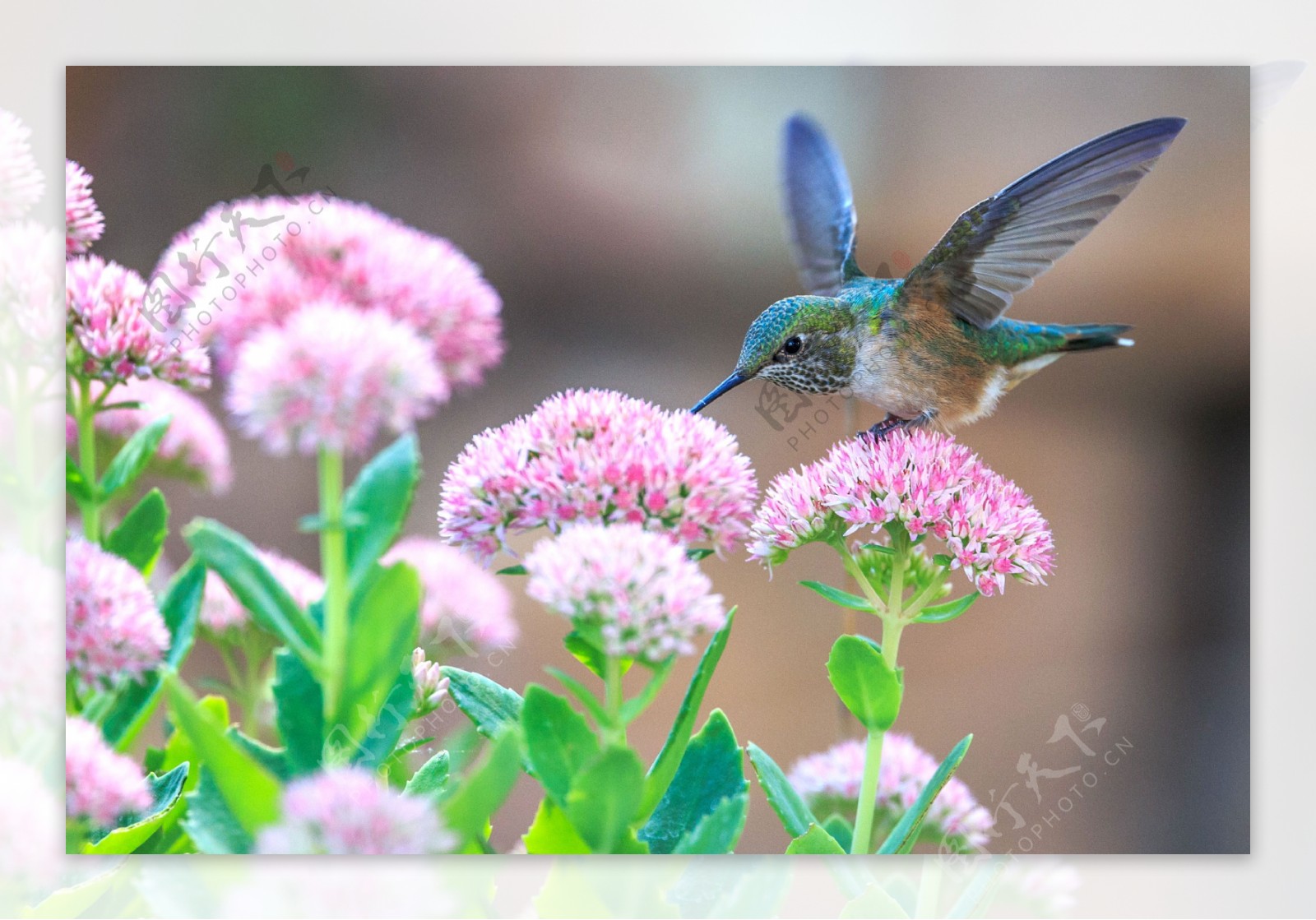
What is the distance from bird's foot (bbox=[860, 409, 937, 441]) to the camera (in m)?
1.42

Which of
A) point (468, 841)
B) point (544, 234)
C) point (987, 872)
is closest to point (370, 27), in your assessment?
point (544, 234)

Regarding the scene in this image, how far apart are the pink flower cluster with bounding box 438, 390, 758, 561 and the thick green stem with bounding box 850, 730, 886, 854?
0.98ft

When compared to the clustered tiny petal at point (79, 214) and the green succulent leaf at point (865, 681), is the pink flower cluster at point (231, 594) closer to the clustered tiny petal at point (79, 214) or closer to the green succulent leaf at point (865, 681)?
the clustered tiny petal at point (79, 214)

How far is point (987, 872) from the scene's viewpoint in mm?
1466

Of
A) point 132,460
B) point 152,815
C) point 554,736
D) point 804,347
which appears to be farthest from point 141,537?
point 804,347

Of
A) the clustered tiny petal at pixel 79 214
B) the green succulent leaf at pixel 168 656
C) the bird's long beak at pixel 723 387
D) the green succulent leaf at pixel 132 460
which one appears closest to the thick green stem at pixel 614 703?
the bird's long beak at pixel 723 387

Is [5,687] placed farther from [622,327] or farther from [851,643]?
[851,643]

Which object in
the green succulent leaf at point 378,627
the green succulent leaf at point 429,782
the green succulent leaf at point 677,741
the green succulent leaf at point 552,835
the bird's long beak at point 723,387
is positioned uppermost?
the bird's long beak at point 723,387

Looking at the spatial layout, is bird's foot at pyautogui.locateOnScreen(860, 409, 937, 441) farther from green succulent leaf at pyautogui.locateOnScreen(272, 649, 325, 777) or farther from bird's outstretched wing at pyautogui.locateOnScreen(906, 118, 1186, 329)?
green succulent leaf at pyautogui.locateOnScreen(272, 649, 325, 777)

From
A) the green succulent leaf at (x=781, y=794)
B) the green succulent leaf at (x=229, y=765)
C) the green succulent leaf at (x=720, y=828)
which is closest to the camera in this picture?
the green succulent leaf at (x=229, y=765)

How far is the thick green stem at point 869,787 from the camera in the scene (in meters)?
1.38

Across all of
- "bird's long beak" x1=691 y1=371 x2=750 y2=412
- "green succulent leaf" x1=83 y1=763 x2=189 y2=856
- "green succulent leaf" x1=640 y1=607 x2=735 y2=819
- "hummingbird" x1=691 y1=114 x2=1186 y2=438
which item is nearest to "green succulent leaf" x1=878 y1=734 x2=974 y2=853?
"green succulent leaf" x1=640 y1=607 x2=735 y2=819

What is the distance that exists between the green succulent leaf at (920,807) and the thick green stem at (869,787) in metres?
0.03

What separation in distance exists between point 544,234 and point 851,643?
0.64 m
